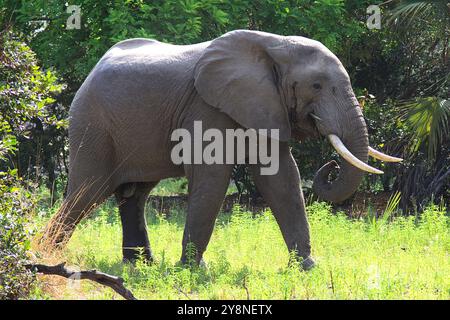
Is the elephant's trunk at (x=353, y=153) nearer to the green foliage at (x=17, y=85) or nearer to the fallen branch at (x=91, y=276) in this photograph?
the fallen branch at (x=91, y=276)

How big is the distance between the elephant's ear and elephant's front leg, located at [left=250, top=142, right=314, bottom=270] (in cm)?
37

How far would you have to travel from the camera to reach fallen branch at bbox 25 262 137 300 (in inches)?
314

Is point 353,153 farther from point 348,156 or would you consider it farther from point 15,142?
point 15,142

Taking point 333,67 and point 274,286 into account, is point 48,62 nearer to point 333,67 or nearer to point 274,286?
point 333,67

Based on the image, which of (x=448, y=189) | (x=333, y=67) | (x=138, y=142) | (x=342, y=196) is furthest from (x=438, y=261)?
(x=448, y=189)

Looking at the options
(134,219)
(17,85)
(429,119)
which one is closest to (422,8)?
(429,119)

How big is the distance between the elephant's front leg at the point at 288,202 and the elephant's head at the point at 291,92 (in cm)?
31

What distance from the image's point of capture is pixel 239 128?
9.98 meters

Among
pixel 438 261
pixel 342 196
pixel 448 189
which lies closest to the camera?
pixel 342 196

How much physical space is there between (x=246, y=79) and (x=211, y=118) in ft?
1.63

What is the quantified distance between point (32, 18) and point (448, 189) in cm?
704

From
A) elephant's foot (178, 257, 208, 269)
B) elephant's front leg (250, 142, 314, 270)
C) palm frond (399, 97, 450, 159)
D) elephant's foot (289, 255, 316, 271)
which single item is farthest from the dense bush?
palm frond (399, 97, 450, 159)
